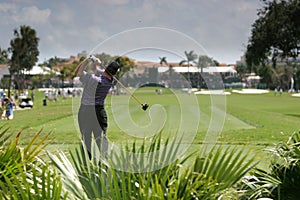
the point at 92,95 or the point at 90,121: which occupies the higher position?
the point at 92,95

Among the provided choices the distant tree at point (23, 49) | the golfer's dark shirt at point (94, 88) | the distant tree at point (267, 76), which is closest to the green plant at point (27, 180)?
the golfer's dark shirt at point (94, 88)

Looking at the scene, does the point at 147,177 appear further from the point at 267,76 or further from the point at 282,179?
the point at 267,76

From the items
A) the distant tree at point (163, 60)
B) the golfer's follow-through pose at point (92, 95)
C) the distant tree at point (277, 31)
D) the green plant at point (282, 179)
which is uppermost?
the distant tree at point (277, 31)

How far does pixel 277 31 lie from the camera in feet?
108

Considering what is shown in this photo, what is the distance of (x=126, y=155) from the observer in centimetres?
445

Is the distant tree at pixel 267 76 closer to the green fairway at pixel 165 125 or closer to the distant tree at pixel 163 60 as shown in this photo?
the green fairway at pixel 165 125

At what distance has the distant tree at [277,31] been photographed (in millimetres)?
32625

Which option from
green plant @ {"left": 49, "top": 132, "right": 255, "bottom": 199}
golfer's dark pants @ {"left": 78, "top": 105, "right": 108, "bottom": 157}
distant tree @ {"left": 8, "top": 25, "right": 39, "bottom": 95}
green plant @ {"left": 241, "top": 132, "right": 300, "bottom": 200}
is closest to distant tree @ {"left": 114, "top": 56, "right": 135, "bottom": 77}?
golfer's dark pants @ {"left": 78, "top": 105, "right": 108, "bottom": 157}

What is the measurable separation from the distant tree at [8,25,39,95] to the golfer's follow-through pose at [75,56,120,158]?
60537mm

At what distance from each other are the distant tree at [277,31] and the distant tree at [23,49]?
40.7m

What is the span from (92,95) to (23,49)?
6505 cm

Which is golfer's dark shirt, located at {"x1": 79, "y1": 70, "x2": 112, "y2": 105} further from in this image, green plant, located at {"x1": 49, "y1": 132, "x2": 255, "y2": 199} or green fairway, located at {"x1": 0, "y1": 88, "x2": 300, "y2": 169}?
green plant, located at {"x1": 49, "y1": 132, "x2": 255, "y2": 199}

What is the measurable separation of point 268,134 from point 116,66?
1033 centimetres

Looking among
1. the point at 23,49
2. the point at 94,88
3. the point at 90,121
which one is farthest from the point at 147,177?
the point at 23,49
